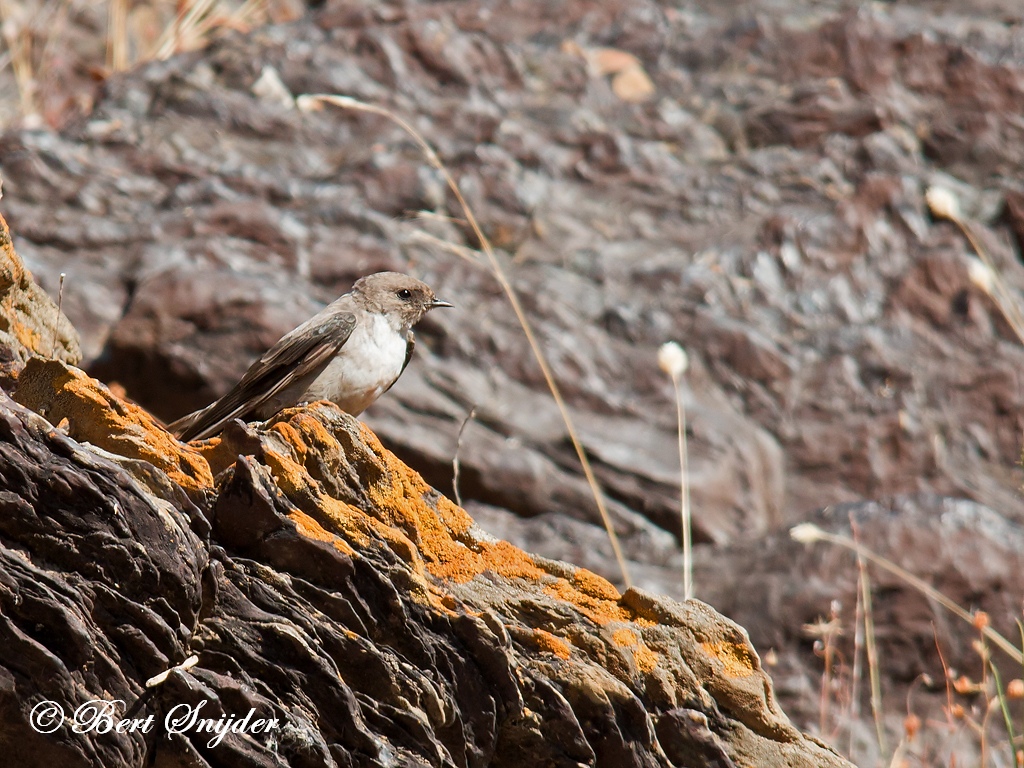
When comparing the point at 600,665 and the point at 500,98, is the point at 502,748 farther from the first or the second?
the point at 500,98

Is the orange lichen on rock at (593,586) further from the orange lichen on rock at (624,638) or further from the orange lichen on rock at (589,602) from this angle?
the orange lichen on rock at (624,638)

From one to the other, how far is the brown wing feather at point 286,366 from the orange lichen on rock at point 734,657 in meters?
2.54

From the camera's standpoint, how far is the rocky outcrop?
3029 mm

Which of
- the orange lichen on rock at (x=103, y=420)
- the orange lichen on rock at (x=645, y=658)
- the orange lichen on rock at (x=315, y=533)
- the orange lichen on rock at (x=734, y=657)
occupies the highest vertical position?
the orange lichen on rock at (x=103, y=420)

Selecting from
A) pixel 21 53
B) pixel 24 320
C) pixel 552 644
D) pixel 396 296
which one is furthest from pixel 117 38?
pixel 552 644

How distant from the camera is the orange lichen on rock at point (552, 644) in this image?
12.5 feet

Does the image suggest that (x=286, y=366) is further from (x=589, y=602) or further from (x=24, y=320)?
(x=589, y=602)

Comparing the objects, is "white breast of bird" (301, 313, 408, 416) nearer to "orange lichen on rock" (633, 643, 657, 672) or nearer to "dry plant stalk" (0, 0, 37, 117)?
"orange lichen on rock" (633, 643, 657, 672)

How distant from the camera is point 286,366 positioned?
582cm

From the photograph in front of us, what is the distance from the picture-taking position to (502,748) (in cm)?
370

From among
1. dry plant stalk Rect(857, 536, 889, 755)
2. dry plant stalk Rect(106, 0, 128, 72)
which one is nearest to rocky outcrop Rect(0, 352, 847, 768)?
dry plant stalk Rect(857, 536, 889, 755)

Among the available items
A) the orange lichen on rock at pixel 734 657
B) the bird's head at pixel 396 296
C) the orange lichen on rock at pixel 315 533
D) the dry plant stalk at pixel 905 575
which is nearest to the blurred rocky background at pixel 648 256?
the bird's head at pixel 396 296

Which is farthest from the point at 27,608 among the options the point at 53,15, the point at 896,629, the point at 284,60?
the point at 53,15

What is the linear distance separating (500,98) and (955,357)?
13.7 feet
